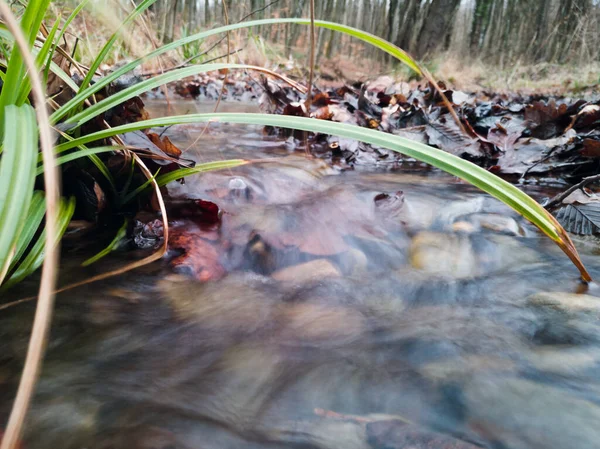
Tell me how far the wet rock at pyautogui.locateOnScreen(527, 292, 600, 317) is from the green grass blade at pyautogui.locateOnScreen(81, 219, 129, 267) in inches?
33.7

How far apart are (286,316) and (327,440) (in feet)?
0.90

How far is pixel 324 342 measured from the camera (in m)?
0.65

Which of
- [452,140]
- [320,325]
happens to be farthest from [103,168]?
[452,140]

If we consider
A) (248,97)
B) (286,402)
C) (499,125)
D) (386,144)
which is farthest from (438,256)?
(248,97)

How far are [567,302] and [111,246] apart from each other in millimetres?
914

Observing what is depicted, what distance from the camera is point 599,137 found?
1774 millimetres

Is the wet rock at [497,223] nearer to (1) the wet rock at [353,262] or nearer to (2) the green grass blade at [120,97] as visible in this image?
(1) the wet rock at [353,262]

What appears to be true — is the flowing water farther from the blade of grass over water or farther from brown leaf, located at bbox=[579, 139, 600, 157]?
brown leaf, located at bbox=[579, 139, 600, 157]

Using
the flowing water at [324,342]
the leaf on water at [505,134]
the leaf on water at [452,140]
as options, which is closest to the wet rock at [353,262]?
the flowing water at [324,342]

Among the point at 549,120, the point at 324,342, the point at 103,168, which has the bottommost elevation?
the point at 324,342

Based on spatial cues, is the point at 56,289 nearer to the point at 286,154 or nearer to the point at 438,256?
the point at 438,256

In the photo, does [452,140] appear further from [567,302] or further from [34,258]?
[34,258]

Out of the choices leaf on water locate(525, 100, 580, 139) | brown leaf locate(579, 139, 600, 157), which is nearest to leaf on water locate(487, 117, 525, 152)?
leaf on water locate(525, 100, 580, 139)

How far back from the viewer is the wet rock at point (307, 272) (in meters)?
0.86
